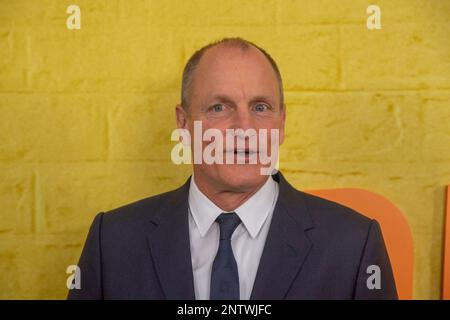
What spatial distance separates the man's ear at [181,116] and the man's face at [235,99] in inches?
1.4

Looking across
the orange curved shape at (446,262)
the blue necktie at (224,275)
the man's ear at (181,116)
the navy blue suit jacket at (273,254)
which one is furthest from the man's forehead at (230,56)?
the orange curved shape at (446,262)

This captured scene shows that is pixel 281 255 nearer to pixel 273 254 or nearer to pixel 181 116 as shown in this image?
pixel 273 254

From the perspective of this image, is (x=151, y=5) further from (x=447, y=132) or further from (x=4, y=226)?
(x=447, y=132)

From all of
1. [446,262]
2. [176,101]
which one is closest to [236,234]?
[176,101]

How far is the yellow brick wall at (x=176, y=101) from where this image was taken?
1.39m

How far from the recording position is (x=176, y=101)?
4.65 ft

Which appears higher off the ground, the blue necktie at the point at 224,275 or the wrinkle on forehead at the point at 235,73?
the wrinkle on forehead at the point at 235,73

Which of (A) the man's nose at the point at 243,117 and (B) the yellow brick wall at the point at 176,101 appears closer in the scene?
(A) the man's nose at the point at 243,117

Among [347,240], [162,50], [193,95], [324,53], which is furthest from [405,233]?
[162,50]

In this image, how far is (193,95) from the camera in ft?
4.17

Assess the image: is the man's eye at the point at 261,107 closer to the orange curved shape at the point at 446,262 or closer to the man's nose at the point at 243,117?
the man's nose at the point at 243,117

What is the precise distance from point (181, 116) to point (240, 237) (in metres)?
0.30

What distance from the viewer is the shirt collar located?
1257 mm

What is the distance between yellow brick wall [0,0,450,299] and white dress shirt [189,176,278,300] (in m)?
0.17
